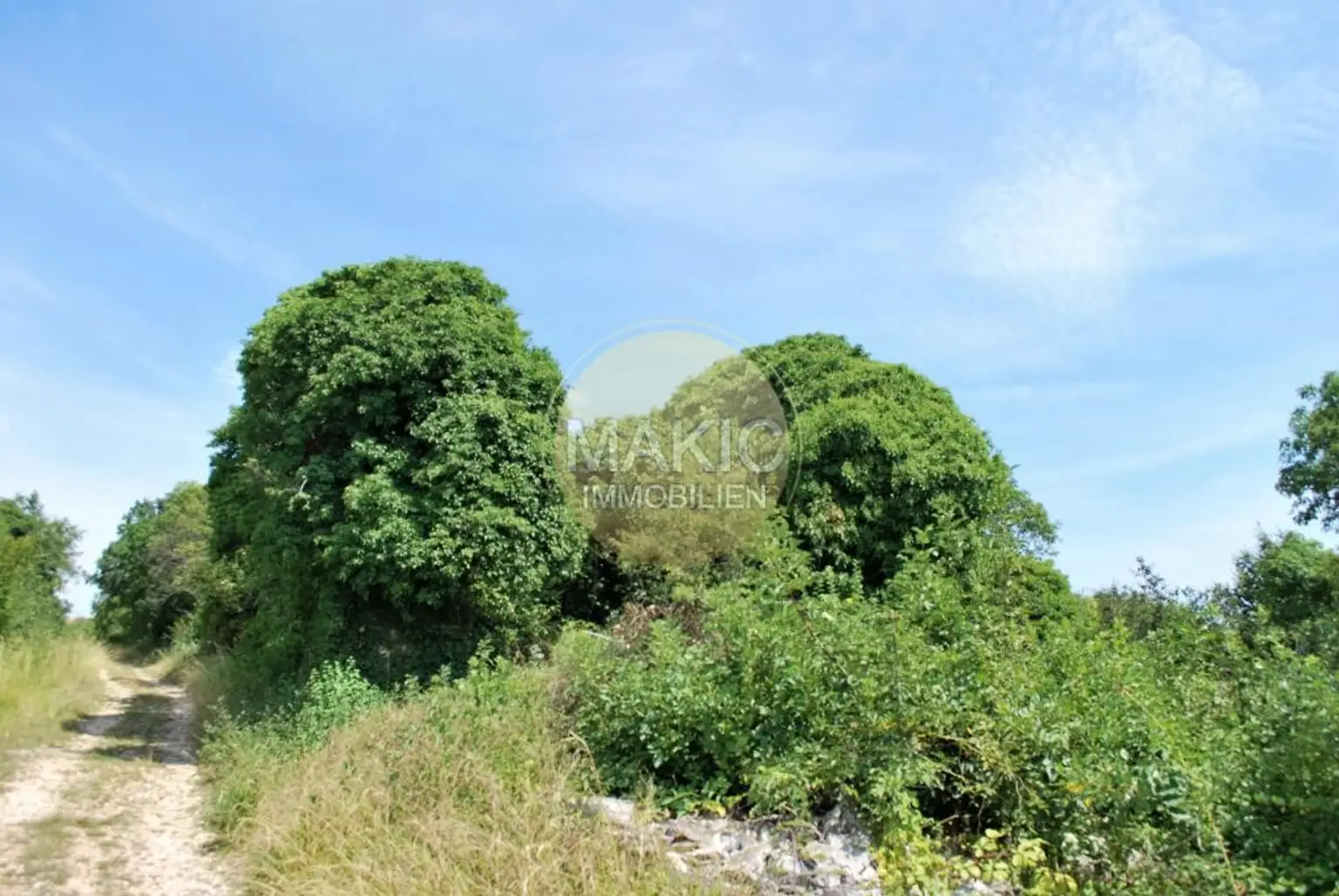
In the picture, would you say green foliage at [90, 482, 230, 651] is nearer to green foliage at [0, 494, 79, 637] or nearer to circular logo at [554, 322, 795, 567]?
green foliage at [0, 494, 79, 637]

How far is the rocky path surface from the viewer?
6.46 m

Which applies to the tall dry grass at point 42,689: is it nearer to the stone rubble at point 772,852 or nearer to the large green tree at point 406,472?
the large green tree at point 406,472

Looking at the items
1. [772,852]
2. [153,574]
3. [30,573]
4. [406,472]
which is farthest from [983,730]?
[153,574]

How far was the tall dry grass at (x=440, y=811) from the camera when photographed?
192 inches

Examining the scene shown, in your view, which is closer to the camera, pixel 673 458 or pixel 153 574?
pixel 673 458

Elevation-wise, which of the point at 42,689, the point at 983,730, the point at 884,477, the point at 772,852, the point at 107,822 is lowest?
the point at 107,822

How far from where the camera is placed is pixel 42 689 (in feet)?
46.5

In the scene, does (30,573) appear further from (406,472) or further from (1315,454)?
(1315,454)

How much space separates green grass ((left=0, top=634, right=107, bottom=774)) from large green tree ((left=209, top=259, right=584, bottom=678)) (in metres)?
3.25

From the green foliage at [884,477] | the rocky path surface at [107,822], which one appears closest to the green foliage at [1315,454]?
the green foliage at [884,477]

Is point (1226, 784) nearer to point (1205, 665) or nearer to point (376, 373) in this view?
point (1205, 665)

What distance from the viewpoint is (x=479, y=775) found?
5898mm

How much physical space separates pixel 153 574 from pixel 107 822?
29742mm

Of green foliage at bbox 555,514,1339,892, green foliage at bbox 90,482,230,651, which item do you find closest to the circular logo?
green foliage at bbox 555,514,1339,892
